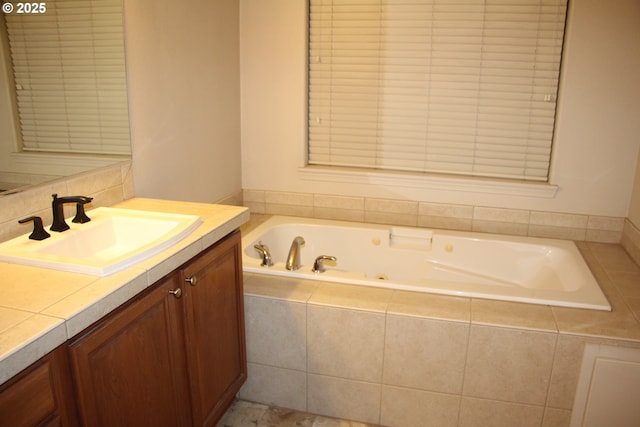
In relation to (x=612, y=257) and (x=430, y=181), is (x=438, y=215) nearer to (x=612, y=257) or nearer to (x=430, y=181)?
(x=430, y=181)

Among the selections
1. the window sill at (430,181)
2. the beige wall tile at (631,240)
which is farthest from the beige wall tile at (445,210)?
the beige wall tile at (631,240)

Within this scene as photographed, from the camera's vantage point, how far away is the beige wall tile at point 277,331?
7.04ft

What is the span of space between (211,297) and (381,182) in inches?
63.4

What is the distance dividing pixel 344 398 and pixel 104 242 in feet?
3.91

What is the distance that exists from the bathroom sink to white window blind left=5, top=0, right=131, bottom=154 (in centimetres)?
31

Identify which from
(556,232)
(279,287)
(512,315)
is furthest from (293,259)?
(556,232)

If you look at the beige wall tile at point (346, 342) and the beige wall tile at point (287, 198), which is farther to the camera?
the beige wall tile at point (287, 198)

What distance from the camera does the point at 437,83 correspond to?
9.70 ft

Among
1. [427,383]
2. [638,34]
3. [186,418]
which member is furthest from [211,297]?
[638,34]

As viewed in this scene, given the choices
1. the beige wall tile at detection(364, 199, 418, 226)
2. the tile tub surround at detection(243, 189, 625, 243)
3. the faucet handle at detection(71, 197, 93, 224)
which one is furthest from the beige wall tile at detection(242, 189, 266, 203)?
the faucet handle at detection(71, 197, 93, 224)

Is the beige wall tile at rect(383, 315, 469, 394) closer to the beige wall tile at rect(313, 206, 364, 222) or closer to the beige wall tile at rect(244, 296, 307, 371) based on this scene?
the beige wall tile at rect(244, 296, 307, 371)

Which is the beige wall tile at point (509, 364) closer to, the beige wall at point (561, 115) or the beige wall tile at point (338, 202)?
the beige wall at point (561, 115)

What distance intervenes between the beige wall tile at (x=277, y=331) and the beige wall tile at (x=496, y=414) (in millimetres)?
701

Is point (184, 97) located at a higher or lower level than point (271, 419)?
higher
